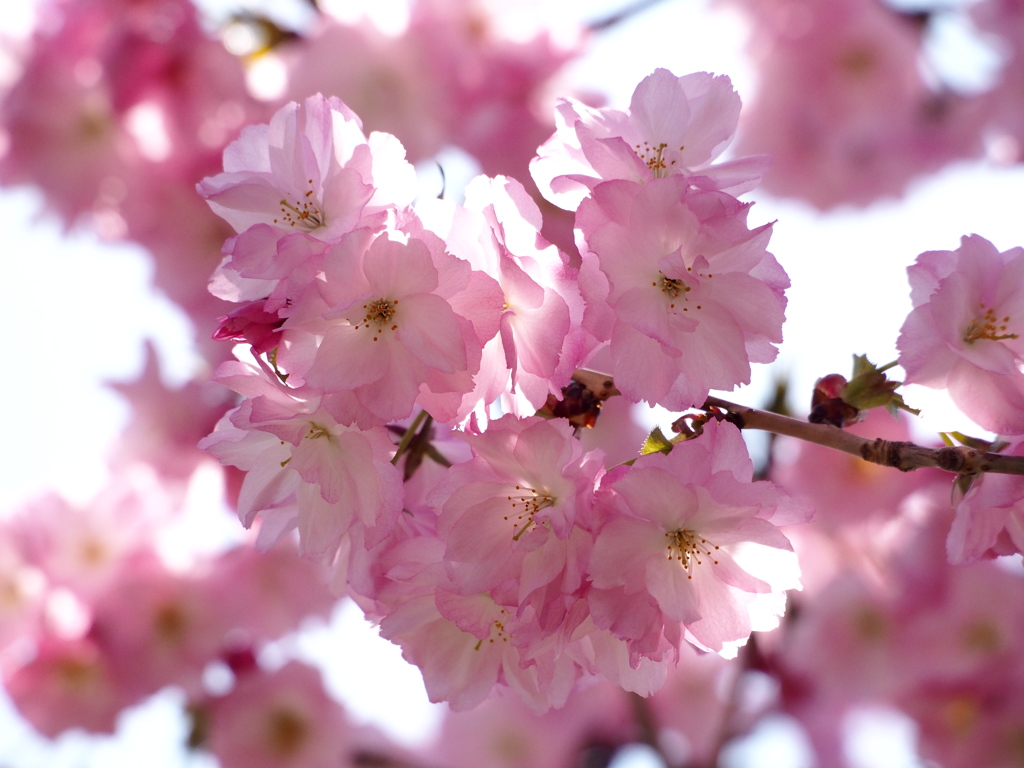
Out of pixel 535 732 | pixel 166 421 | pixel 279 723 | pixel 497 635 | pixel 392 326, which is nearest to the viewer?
pixel 392 326

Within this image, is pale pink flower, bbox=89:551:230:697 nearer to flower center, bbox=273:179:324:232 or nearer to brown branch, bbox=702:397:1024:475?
flower center, bbox=273:179:324:232

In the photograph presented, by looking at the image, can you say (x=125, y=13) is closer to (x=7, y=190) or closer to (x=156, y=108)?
(x=156, y=108)

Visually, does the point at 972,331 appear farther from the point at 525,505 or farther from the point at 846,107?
the point at 846,107

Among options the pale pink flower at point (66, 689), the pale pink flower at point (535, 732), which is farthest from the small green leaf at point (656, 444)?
the pale pink flower at point (535, 732)


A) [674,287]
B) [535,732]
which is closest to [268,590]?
[535,732]

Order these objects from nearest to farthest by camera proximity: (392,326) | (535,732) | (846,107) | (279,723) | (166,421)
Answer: (392,326), (166,421), (279,723), (846,107), (535,732)

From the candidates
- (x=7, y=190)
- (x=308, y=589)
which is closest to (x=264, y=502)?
(x=308, y=589)
